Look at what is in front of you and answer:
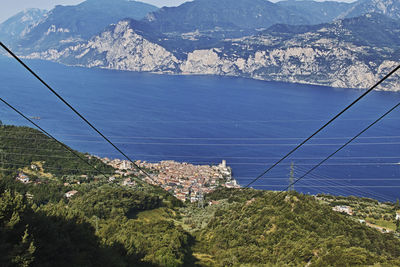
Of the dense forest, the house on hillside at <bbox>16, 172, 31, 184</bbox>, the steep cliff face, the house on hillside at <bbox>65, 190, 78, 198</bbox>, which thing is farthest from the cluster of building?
the steep cliff face

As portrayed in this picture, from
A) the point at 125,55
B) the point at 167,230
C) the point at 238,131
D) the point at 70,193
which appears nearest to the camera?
the point at 167,230

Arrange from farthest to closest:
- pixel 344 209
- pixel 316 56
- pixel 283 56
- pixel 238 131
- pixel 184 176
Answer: pixel 283 56 → pixel 316 56 → pixel 238 131 → pixel 184 176 → pixel 344 209

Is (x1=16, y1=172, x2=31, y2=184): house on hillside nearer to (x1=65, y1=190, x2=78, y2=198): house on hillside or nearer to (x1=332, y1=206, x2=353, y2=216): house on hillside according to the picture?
(x1=65, y1=190, x2=78, y2=198): house on hillside

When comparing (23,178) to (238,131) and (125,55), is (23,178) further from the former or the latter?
(125,55)

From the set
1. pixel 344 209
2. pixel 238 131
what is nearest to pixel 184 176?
pixel 344 209

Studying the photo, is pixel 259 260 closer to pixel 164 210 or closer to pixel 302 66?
pixel 164 210

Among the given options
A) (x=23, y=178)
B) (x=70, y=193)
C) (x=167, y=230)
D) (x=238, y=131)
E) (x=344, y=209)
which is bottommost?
(x=344, y=209)

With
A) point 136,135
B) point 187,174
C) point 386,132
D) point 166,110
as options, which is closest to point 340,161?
point 386,132

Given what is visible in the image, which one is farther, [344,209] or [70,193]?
[70,193]

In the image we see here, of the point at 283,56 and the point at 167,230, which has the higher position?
the point at 283,56
